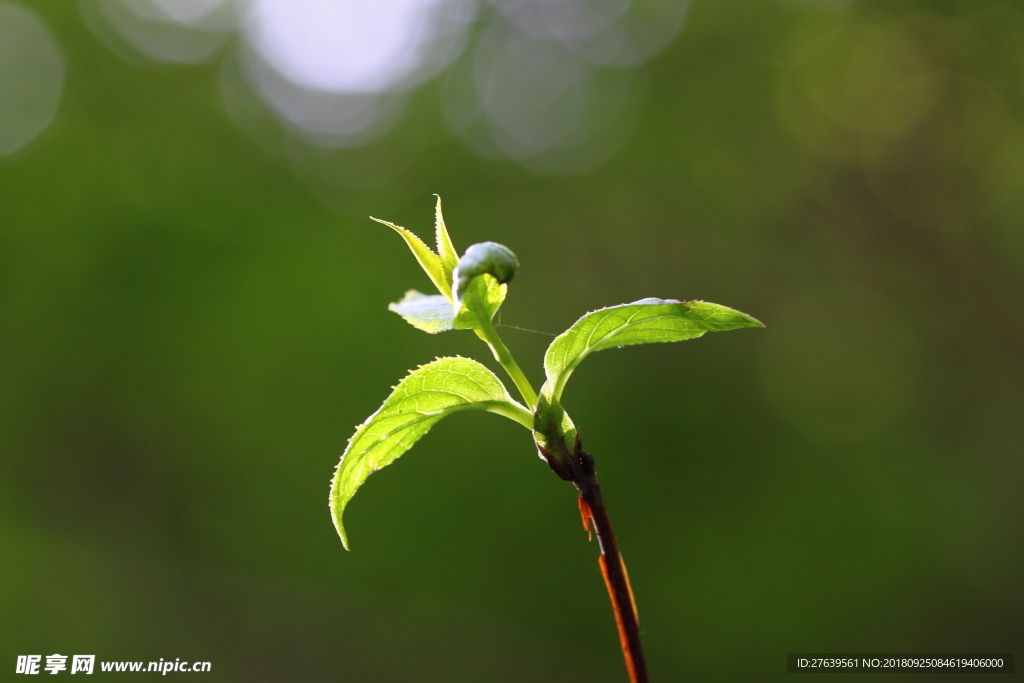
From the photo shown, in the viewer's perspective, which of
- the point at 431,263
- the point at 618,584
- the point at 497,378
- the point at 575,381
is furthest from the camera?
the point at 575,381

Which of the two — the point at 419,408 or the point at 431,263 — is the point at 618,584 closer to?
the point at 419,408

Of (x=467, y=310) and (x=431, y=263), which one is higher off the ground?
(x=431, y=263)

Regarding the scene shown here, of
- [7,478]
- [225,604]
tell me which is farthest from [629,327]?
[7,478]

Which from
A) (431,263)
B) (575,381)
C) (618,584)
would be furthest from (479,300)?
(575,381)

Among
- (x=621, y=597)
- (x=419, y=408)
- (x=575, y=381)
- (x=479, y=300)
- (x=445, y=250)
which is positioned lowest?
(x=621, y=597)

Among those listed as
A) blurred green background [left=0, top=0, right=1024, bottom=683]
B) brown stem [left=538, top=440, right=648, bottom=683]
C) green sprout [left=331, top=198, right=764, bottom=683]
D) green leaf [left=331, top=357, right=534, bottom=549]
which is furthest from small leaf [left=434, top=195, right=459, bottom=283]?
blurred green background [left=0, top=0, right=1024, bottom=683]

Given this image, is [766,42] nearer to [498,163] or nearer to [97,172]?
[498,163]

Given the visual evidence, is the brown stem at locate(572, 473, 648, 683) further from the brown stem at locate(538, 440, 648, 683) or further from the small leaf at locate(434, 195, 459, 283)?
the small leaf at locate(434, 195, 459, 283)
